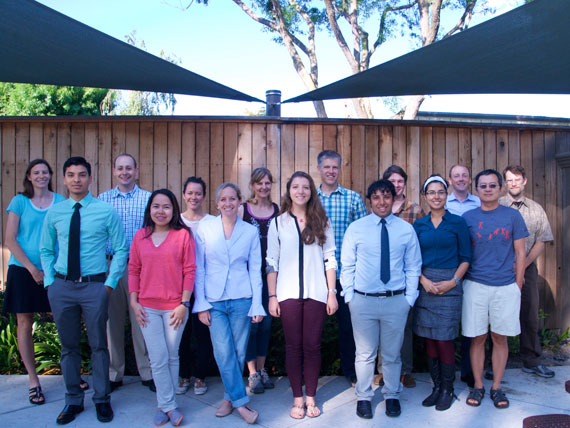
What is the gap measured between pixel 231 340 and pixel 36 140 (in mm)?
3431

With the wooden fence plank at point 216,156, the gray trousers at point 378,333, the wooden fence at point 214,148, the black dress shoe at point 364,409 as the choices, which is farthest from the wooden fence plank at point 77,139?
the black dress shoe at point 364,409

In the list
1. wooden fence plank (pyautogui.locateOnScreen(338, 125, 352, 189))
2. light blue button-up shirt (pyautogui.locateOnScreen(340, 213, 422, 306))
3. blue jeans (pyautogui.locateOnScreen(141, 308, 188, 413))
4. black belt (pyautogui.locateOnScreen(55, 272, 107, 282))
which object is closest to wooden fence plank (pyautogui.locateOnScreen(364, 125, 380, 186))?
wooden fence plank (pyautogui.locateOnScreen(338, 125, 352, 189))

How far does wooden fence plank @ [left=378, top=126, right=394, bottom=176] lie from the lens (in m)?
5.40

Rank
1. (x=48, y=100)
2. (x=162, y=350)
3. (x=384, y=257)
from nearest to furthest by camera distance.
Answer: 1. (x=162, y=350)
2. (x=384, y=257)
3. (x=48, y=100)

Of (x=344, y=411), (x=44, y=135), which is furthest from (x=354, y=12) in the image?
(x=344, y=411)

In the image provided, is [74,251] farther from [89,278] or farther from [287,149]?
[287,149]

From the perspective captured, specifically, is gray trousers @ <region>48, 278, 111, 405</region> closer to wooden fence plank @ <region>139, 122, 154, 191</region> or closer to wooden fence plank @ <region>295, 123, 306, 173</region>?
wooden fence plank @ <region>139, 122, 154, 191</region>

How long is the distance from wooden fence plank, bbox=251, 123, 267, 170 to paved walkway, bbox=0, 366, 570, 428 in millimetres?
2302

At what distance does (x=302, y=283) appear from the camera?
132 inches

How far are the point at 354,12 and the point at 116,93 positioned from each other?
12.1 m

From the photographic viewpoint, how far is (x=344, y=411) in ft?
11.4

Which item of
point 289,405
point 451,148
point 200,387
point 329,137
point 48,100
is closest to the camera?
point 289,405

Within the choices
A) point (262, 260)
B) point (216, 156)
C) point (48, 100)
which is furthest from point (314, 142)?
point (48, 100)

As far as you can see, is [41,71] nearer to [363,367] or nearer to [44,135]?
[44,135]
